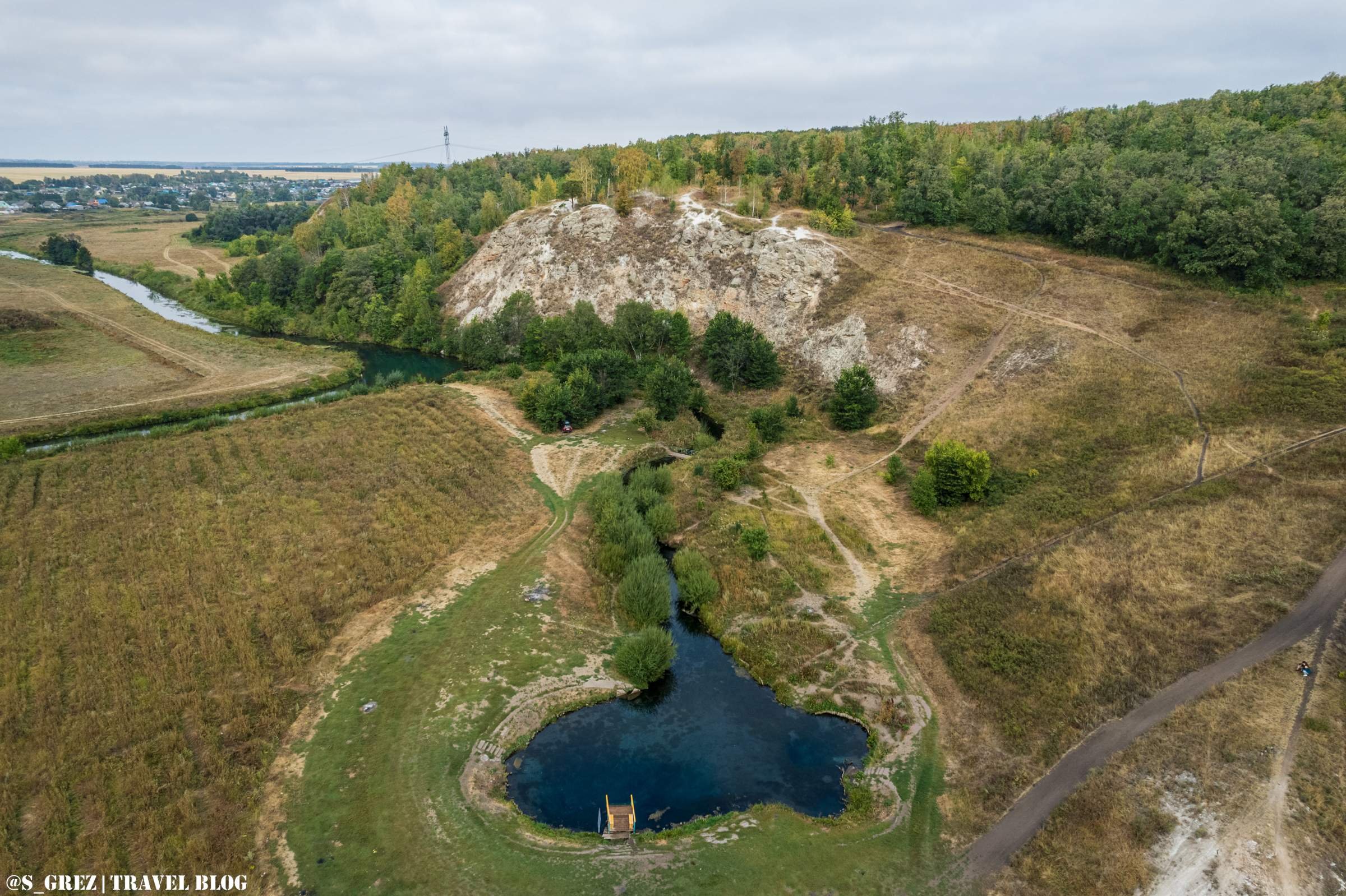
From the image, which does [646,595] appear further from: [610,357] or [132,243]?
[132,243]

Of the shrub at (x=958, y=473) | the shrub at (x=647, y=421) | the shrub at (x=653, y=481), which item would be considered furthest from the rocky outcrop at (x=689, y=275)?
the shrub at (x=653, y=481)

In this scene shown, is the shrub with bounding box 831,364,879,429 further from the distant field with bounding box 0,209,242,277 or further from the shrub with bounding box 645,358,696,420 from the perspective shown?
the distant field with bounding box 0,209,242,277

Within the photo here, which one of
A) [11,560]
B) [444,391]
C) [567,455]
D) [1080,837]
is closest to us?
[1080,837]

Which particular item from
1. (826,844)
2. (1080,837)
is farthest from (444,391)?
(1080,837)

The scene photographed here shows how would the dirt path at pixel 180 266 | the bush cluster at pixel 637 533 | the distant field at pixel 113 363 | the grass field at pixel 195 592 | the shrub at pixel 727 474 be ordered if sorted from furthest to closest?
the dirt path at pixel 180 266 → the distant field at pixel 113 363 → the shrub at pixel 727 474 → the bush cluster at pixel 637 533 → the grass field at pixel 195 592

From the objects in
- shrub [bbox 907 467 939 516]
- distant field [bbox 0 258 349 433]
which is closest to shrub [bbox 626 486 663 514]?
shrub [bbox 907 467 939 516]

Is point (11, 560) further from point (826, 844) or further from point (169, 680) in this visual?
point (826, 844)

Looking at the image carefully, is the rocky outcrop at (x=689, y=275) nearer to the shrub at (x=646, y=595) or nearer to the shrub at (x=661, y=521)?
the shrub at (x=661, y=521)
